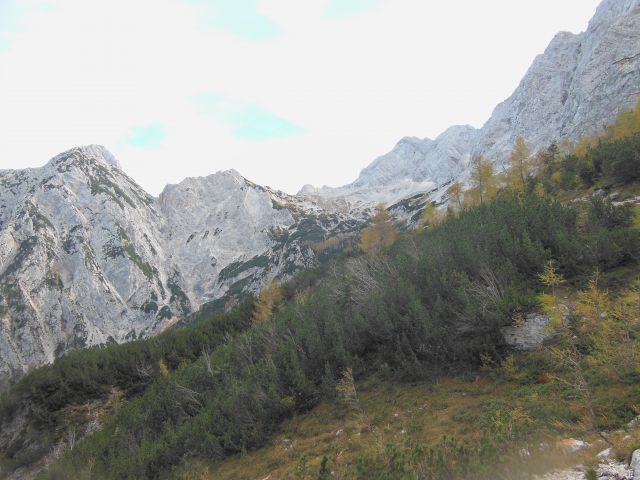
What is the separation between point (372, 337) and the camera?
30547 mm

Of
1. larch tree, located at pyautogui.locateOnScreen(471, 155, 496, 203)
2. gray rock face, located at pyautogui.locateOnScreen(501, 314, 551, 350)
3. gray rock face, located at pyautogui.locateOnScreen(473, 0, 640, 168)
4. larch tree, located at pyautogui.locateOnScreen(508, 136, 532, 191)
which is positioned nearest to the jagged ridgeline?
gray rock face, located at pyautogui.locateOnScreen(501, 314, 551, 350)

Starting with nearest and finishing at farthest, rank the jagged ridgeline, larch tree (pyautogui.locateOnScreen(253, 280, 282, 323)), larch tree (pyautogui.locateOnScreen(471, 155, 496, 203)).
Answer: the jagged ridgeline
larch tree (pyautogui.locateOnScreen(253, 280, 282, 323))
larch tree (pyautogui.locateOnScreen(471, 155, 496, 203))

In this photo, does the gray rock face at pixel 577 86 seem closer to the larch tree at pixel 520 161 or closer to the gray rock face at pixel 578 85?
the gray rock face at pixel 578 85

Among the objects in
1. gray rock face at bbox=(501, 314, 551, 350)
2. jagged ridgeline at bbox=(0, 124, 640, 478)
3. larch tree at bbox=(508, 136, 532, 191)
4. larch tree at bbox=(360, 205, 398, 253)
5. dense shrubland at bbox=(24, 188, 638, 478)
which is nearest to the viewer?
gray rock face at bbox=(501, 314, 551, 350)

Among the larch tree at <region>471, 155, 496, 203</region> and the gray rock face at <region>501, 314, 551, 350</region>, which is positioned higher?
the larch tree at <region>471, 155, 496, 203</region>

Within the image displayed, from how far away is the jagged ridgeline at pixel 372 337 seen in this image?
923 inches

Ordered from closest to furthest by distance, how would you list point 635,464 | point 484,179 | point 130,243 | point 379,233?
point 635,464 < point 484,179 < point 379,233 < point 130,243

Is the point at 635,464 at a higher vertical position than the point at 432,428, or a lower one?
higher

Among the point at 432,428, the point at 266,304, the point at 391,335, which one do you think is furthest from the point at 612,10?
the point at 432,428

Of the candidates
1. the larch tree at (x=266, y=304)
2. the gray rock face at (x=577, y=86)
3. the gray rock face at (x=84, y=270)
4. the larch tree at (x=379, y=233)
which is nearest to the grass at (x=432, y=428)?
the larch tree at (x=266, y=304)

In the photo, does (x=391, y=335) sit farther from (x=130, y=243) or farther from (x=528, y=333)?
(x=130, y=243)

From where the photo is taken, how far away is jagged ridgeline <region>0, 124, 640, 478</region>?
23438 millimetres

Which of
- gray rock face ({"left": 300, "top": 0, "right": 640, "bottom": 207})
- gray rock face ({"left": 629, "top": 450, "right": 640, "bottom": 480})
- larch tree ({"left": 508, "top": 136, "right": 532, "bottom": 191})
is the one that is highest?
gray rock face ({"left": 300, "top": 0, "right": 640, "bottom": 207})

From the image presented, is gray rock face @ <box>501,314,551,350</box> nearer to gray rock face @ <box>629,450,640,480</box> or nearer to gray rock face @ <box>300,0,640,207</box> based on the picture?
gray rock face @ <box>629,450,640,480</box>
